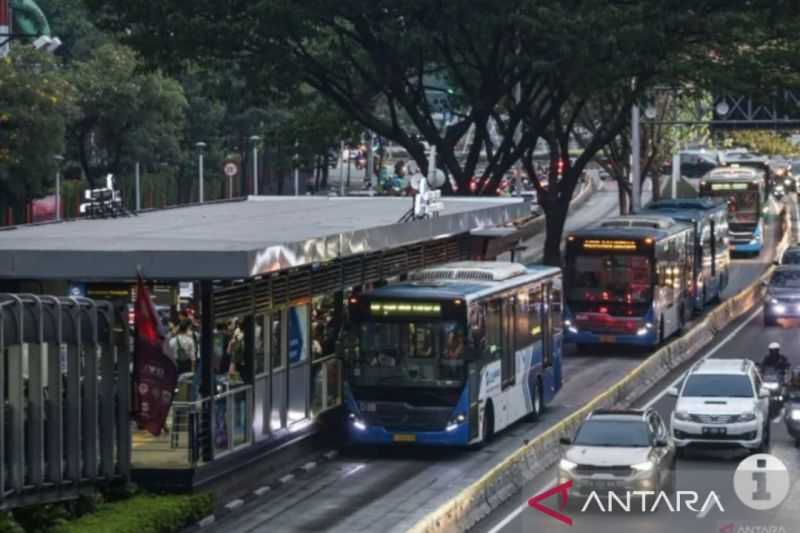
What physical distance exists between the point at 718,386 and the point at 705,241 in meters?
29.1

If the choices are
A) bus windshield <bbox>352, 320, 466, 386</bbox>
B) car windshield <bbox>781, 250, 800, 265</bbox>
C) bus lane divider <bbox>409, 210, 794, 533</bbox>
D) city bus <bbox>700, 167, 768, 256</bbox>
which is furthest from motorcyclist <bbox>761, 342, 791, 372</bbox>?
city bus <bbox>700, 167, 768, 256</bbox>

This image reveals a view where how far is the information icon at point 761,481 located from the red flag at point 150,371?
30.2ft

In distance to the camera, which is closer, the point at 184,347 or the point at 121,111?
the point at 184,347

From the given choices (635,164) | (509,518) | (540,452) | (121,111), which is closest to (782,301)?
(635,164)

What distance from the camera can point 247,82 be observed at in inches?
2219

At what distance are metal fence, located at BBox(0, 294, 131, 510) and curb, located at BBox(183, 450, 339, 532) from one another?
1451 millimetres

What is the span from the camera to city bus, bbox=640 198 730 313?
203 feet

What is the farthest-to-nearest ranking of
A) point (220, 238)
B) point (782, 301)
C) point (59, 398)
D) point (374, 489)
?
point (782, 301) → point (374, 489) → point (220, 238) → point (59, 398)

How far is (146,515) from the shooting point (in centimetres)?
2631

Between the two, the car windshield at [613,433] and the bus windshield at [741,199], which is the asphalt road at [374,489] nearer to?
the car windshield at [613,433]

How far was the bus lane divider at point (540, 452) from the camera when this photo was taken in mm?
26219

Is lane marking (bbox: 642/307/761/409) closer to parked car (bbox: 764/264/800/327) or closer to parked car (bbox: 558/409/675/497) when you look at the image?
parked car (bbox: 764/264/800/327)

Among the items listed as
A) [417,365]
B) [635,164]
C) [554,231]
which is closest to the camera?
[417,365]

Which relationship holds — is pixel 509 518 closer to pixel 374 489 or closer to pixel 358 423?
pixel 374 489
